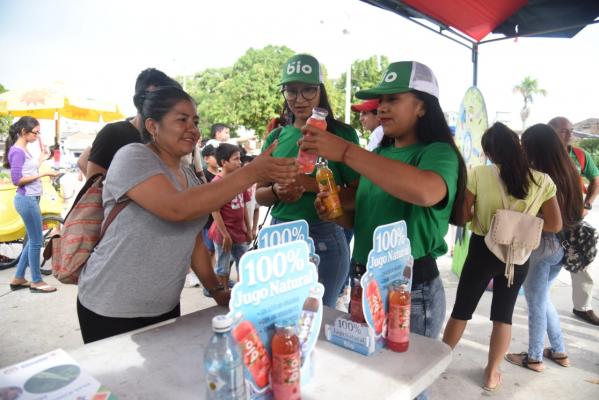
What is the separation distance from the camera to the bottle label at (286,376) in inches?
38.0

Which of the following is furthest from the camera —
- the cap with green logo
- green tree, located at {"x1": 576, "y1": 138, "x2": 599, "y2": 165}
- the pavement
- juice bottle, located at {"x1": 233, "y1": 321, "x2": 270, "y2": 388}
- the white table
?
green tree, located at {"x1": 576, "y1": 138, "x2": 599, "y2": 165}

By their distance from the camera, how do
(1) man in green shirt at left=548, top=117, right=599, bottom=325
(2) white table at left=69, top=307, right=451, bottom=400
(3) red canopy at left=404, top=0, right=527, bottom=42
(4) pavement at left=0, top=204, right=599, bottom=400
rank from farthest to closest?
1. (1) man in green shirt at left=548, top=117, right=599, bottom=325
2. (3) red canopy at left=404, top=0, right=527, bottom=42
3. (4) pavement at left=0, top=204, right=599, bottom=400
4. (2) white table at left=69, top=307, right=451, bottom=400

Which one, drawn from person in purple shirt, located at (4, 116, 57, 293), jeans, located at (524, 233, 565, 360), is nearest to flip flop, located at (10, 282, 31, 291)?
person in purple shirt, located at (4, 116, 57, 293)

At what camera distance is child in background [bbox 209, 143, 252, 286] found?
4238 millimetres

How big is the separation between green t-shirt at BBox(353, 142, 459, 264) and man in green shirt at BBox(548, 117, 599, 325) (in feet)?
9.76

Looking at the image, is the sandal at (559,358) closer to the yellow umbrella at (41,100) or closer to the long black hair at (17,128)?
the long black hair at (17,128)

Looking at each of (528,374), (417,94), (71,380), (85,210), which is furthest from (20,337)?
(528,374)

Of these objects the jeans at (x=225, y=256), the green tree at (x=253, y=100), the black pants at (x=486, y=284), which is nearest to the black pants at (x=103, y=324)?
the black pants at (x=486, y=284)

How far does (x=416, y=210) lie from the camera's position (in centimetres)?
156

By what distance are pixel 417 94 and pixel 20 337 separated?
375cm

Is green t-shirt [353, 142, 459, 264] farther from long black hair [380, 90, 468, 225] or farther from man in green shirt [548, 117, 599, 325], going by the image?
man in green shirt [548, 117, 599, 325]

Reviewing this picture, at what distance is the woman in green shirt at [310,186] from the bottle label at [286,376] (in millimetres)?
1134

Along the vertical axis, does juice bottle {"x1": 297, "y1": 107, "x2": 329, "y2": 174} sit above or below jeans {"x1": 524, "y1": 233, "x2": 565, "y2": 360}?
above

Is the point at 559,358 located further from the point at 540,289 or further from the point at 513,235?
the point at 513,235
